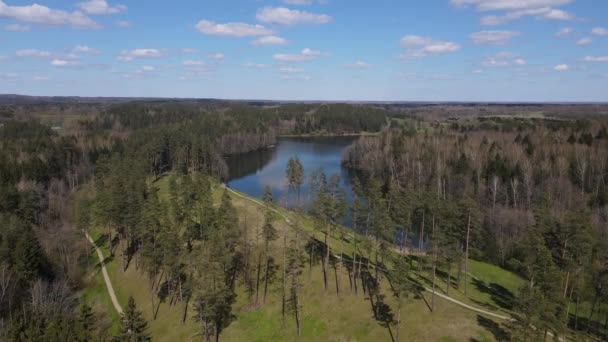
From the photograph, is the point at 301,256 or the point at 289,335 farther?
the point at 301,256

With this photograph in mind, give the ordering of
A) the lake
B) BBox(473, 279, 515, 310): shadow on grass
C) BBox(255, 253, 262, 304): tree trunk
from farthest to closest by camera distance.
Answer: the lake < BBox(255, 253, 262, 304): tree trunk < BBox(473, 279, 515, 310): shadow on grass

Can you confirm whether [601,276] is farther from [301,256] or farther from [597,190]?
[597,190]

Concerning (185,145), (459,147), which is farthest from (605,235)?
(185,145)

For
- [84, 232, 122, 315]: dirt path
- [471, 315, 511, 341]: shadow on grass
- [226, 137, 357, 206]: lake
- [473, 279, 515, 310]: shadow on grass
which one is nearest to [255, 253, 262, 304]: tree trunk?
[84, 232, 122, 315]: dirt path

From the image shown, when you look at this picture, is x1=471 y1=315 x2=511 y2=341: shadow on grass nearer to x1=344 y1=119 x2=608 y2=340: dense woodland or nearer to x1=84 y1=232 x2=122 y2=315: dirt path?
x1=344 y1=119 x2=608 y2=340: dense woodland

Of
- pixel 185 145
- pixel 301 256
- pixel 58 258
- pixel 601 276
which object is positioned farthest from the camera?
pixel 185 145

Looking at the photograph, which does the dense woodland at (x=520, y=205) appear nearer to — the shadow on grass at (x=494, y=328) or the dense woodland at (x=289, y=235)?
the dense woodland at (x=289, y=235)

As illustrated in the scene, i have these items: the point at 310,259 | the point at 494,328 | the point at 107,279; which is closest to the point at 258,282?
the point at 310,259
